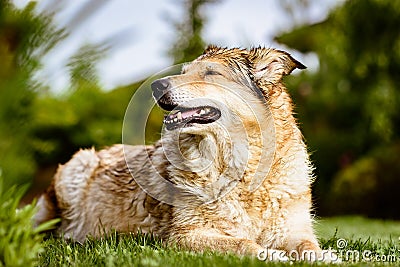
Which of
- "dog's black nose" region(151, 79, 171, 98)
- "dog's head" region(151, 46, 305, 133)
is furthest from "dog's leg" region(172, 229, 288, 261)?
"dog's black nose" region(151, 79, 171, 98)

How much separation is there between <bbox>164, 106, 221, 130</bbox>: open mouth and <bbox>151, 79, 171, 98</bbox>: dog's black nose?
6.8 inches

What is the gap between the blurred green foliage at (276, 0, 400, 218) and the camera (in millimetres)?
12492

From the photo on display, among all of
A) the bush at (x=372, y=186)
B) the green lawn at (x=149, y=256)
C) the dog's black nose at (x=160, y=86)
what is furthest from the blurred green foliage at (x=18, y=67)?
the bush at (x=372, y=186)

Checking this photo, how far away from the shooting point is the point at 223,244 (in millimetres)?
3938

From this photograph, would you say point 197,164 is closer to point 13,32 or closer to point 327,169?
point 13,32

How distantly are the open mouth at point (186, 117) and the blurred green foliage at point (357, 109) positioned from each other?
8593 millimetres

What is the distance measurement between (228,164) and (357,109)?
10.7 m

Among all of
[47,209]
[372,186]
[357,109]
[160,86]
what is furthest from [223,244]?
[357,109]

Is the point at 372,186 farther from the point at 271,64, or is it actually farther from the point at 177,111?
the point at 177,111

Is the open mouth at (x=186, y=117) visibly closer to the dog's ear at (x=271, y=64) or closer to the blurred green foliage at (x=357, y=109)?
the dog's ear at (x=271, y=64)

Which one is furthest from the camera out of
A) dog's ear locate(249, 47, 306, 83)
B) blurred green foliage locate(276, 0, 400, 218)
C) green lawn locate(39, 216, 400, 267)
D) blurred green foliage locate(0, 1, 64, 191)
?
blurred green foliage locate(276, 0, 400, 218)

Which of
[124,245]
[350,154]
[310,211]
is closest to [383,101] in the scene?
[350,154]

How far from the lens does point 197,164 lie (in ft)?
14.7

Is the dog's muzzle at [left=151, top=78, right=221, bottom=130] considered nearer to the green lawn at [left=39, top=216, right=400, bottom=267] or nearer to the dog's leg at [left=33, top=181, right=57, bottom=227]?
the green lawn at [left=39, top=216, right=400, bottom=267]
